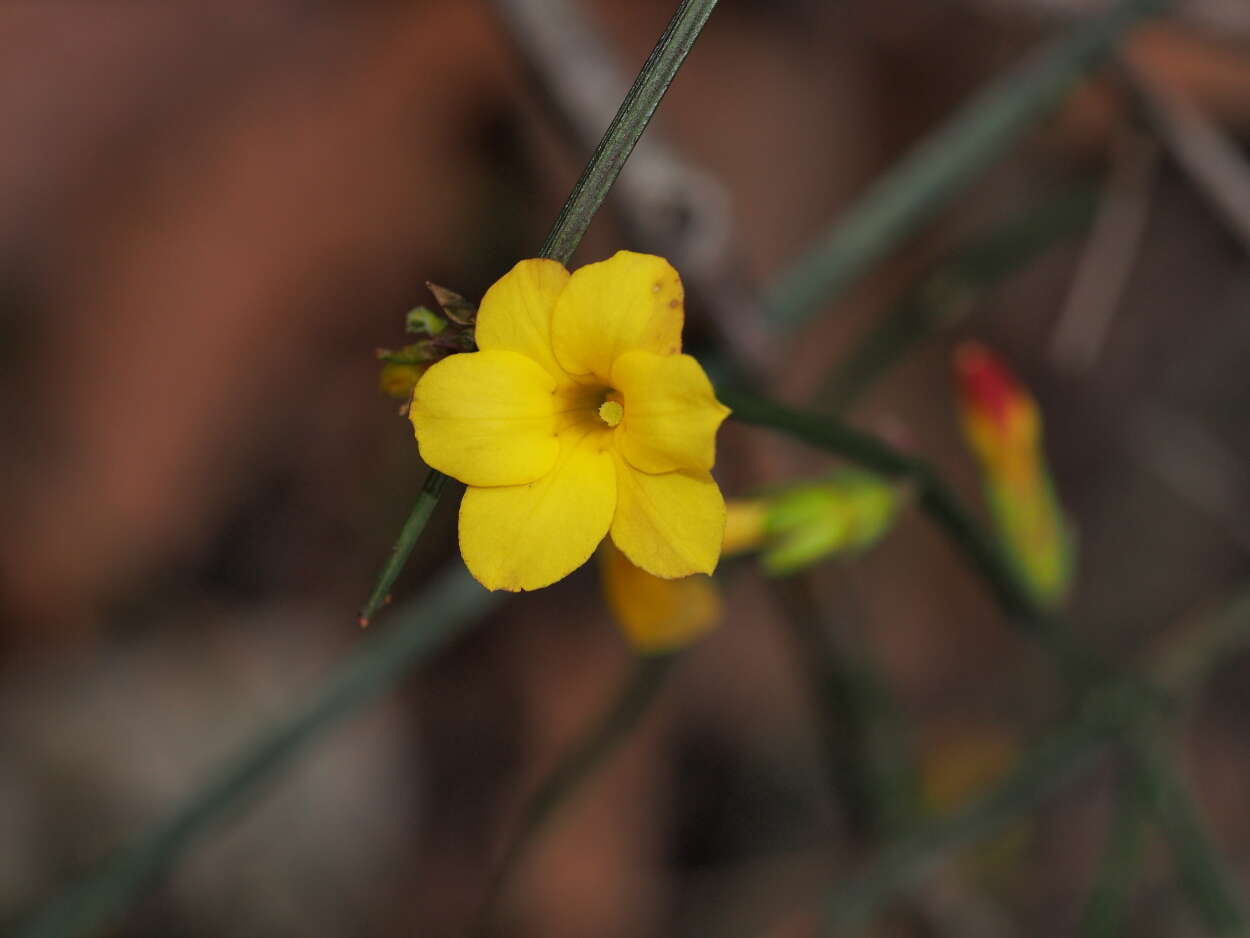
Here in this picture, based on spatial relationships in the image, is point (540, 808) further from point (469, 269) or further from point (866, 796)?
point (469, 269)

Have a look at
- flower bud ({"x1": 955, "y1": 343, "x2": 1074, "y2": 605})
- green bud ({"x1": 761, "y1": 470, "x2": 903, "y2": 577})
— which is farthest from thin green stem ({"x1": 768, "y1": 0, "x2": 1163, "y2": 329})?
green bud ({"x1": 761, "y1": 470, "x2": 903, "y2": 577})

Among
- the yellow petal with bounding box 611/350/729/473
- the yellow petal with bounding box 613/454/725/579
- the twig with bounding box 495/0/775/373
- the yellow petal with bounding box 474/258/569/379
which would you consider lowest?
the twig with bounding box 495/0/775/373

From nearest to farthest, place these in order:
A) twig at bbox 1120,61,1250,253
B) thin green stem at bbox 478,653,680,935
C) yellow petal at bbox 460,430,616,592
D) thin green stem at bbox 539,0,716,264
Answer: thin green stem at bbox 539,0,716,264
yellow petal at bbox 460,430,616,592
thin green stem at bbox 478,653,680,935
twig at bbox 1120,61,1250,253

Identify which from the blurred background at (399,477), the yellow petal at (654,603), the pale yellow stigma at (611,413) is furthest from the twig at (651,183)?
the blurred background at (399,477)

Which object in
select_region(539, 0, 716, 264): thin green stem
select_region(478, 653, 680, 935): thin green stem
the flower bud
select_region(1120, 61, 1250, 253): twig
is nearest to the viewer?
select_region(539, 0, 716, 264): thin green stem

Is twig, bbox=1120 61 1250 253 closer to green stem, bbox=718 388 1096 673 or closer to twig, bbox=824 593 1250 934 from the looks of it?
twig, bbox=824 593 1250 934

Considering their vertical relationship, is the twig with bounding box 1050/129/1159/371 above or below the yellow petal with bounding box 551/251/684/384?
below

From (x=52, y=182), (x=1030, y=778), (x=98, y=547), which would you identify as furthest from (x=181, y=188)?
(x=1030, y=778)
